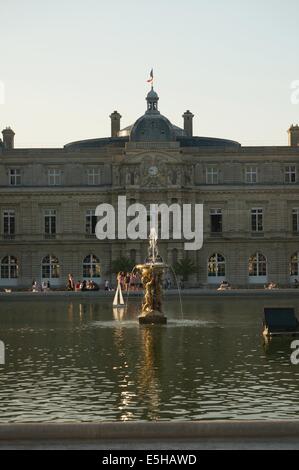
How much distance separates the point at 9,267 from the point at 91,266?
7.42m

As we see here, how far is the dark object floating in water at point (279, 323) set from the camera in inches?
1300

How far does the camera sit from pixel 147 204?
84438 mm

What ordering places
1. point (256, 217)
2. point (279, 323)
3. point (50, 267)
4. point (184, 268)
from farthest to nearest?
point (256, 217) → point (50, 267) → point (184, 268) → point (279, 323)

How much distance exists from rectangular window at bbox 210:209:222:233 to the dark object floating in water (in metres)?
52.5

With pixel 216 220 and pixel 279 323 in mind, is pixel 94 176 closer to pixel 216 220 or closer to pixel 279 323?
pixel 216 220

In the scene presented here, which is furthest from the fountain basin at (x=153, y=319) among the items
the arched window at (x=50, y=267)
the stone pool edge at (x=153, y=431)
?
the arched window at (x=50, y=267)

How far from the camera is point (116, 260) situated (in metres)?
82.3

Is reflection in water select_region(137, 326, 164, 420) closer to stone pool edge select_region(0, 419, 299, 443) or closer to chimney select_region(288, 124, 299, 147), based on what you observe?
stone pool edge select_region(0, 419, 299, 443)

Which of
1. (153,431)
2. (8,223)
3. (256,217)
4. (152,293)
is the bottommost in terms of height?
(153,431)

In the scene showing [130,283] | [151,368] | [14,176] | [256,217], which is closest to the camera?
[151,368]

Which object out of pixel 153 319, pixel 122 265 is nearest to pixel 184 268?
pixel 122 265

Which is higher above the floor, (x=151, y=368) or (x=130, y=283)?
(x=130, y=283)

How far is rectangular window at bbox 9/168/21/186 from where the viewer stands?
3438 inches

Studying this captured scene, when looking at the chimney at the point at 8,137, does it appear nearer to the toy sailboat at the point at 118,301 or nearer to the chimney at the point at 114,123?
the chimney at the point at 114,123
